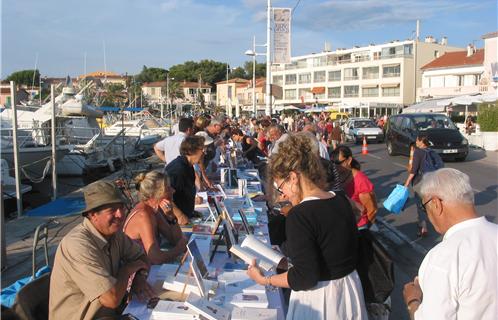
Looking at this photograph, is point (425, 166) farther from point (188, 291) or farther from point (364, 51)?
point (364, 51)

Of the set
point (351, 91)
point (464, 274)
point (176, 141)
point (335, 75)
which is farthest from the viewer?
point (335, 75)

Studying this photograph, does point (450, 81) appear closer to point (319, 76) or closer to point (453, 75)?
point (453, 75)

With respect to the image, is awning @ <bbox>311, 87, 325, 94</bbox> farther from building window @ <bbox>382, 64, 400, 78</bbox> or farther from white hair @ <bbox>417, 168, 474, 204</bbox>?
white hair @ <bbox>417, 168, 474, 204</bbox>

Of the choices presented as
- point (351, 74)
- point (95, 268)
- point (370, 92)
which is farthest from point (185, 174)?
point (351, 74)

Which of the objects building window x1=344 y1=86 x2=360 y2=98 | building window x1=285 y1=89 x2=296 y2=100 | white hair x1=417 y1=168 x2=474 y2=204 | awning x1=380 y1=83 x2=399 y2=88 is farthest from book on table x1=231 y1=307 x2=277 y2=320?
building window x1=285 y1=89 x2=296 y2=100

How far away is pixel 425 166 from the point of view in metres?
7.51

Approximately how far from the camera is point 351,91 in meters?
76.9

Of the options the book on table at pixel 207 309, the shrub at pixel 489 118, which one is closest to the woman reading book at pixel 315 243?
the book on table at pixel 207 309

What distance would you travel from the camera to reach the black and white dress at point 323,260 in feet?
7.84

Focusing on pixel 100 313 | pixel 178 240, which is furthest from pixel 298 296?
pixel 178 240

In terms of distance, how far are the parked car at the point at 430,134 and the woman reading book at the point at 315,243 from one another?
47.0 feet

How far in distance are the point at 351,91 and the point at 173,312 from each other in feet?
254

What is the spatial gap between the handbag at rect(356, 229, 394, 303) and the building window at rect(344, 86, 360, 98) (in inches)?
2974

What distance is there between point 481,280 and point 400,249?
16.9 feet
